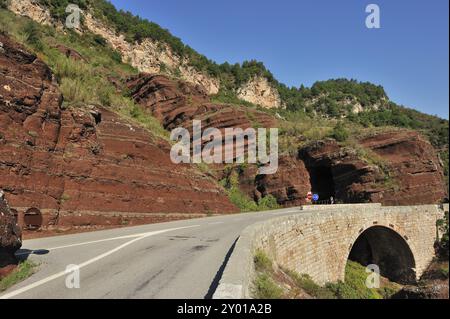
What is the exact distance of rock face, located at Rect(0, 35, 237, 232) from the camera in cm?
1436

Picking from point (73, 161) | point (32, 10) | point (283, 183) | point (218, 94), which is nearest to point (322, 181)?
point (283, 183)

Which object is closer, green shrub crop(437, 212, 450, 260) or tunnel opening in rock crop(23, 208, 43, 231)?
tunnel opening in rock crop(23, 208, 43, 231)

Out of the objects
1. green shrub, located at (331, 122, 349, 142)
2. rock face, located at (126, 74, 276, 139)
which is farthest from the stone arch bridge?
rock face, located at (126, 74, 276, 139)

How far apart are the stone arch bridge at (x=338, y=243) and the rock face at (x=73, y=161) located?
7908 mm

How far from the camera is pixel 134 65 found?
66875 millimetres

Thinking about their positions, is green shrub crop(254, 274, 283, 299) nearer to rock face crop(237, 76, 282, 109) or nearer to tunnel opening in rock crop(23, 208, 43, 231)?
tunnel opening in rock crop(23, 208, 43, 231)

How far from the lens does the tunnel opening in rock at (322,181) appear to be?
122 feet

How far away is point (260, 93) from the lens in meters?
90.0

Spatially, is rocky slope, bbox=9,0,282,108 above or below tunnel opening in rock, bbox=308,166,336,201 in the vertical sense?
above

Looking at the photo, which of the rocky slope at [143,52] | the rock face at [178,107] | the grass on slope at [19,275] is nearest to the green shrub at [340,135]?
the rock face at [178,107]

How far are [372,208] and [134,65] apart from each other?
54.4 metres

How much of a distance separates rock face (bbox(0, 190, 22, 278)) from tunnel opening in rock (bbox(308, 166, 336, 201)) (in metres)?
31.6

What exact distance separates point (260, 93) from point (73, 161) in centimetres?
7713

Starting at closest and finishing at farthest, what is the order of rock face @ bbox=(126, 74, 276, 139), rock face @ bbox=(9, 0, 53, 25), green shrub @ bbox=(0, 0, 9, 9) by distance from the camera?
rock face @ bbox=(126, 74, 276, 139), green shrub @ bbox=(0, 0, 9, 9), rock face @ bbox=(9, 0, 53, 25)
